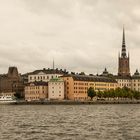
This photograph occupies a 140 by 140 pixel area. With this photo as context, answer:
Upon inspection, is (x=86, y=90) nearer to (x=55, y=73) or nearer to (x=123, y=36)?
(x=55, y=73)

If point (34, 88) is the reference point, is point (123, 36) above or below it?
above

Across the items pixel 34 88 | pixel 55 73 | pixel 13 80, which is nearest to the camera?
pixel 34 88

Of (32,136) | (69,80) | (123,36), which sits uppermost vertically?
(123,36)

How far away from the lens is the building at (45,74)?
517 ft

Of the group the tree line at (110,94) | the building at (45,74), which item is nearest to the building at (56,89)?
the tree line at (110,94)

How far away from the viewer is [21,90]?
166875 millimetres

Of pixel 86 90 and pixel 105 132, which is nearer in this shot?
pixel 105 132

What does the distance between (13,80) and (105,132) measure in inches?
5394

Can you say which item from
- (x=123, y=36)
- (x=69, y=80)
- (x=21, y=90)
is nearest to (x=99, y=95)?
(x=69, y=80)

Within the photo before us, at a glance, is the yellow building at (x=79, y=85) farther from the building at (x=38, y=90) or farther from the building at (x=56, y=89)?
the building at (x=38, y=90)

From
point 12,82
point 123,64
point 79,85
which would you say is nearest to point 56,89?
point 79,85

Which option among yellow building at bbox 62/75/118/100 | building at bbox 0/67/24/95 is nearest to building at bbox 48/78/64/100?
yellow building at bbox 62/75/118/100

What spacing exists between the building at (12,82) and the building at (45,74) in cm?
546

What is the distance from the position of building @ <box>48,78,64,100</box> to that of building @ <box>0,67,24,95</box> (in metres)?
24.2
